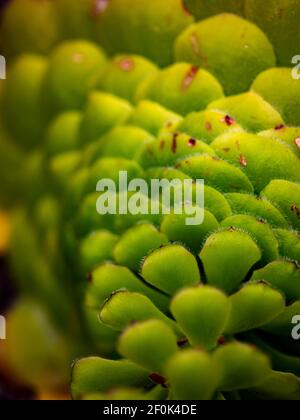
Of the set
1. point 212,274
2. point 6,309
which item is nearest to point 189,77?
point 212,274

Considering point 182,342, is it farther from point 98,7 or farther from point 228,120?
point 98,7

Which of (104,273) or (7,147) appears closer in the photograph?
(104,273)

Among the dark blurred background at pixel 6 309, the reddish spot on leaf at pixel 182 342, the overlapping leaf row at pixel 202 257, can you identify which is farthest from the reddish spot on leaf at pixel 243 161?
the dark blurred background at pixel 6 309

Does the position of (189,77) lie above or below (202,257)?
above
